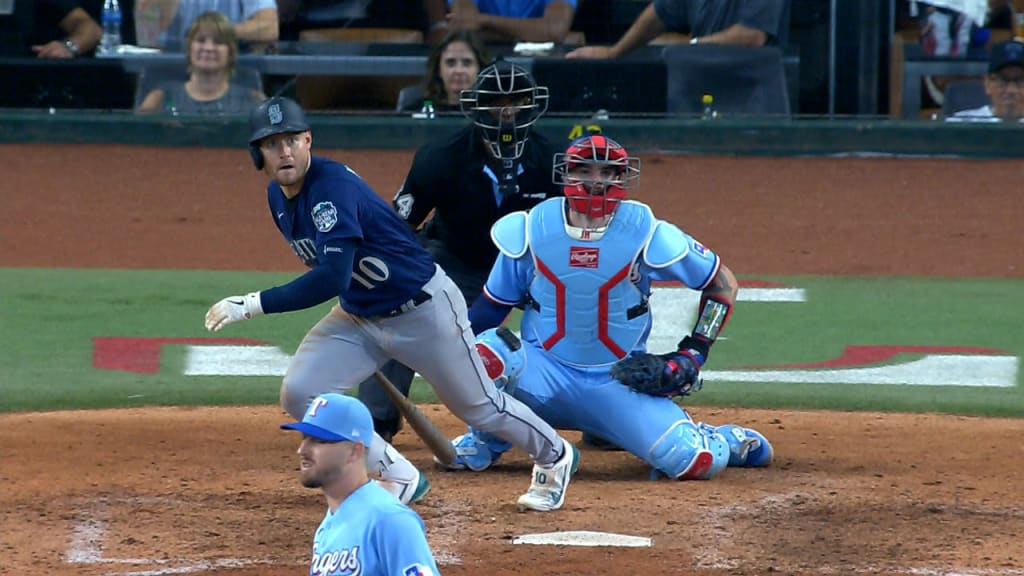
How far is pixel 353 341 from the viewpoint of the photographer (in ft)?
18.6

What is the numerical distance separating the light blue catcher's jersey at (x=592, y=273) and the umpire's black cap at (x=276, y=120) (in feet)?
3.65

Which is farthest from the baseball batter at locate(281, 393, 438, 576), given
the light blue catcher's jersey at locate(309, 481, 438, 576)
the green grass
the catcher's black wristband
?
the green grass

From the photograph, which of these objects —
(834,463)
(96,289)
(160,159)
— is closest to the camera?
(834,463)

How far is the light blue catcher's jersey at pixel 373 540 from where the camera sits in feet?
10.9

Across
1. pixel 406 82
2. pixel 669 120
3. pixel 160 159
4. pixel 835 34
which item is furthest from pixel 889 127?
pixel 160 159

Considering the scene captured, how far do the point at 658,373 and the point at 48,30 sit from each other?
8388 millimetres

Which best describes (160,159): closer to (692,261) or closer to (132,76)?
(132,76)

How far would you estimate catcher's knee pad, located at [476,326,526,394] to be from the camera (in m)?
6.10

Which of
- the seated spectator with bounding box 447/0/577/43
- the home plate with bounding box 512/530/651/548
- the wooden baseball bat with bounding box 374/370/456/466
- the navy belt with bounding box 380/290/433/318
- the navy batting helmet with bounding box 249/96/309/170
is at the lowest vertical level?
the home plate with bounding box 512/530/651/548

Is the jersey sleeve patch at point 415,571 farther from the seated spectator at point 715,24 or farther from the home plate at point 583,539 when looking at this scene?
the seated spectator at point 715,24

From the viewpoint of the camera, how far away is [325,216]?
5.30 metres

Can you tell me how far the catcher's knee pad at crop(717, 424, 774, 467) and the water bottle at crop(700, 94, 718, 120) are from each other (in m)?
6.43

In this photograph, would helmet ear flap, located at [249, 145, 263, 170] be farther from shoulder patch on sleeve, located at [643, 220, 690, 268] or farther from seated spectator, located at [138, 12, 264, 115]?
seated spectator, located at [138, 12, 264, 115]

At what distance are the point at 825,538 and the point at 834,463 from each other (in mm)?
1117
